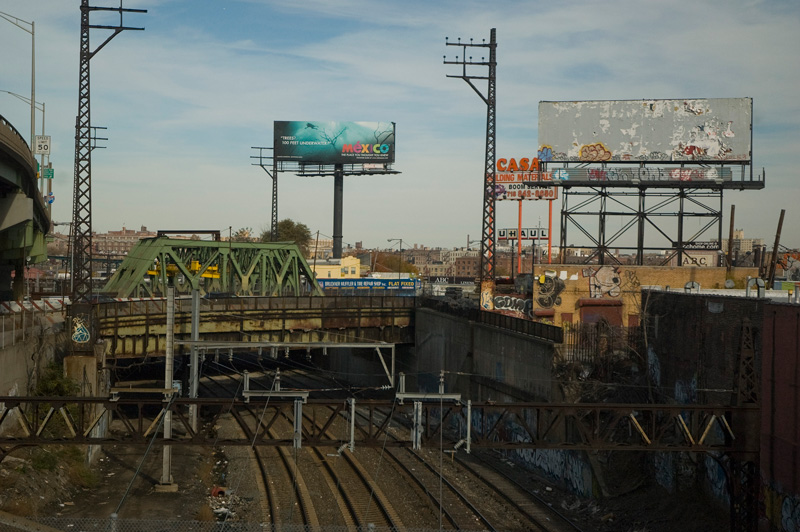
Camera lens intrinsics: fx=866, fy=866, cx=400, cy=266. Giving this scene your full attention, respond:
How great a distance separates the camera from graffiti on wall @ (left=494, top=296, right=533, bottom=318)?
44.8 metres

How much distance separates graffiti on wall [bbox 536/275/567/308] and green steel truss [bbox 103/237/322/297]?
54.4ft

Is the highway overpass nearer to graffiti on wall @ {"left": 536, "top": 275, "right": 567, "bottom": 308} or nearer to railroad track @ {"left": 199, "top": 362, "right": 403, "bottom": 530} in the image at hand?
railroad track @ {"left": 199, "top": 362, "right": 403, "bottom": 530}

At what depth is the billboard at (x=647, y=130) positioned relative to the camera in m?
45.0

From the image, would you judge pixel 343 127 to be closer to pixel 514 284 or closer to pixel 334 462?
pixel 514 284

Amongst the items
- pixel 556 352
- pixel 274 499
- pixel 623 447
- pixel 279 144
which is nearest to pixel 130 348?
pixel 274 499

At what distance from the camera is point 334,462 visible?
3253cm

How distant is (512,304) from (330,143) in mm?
51896

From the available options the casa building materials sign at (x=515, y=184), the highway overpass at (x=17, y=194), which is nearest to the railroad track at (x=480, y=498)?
the highway overpass at (x=17, y=194)

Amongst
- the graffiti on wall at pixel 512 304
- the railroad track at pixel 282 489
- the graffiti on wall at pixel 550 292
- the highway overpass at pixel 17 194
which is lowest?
the railroad track at pixel 282 489

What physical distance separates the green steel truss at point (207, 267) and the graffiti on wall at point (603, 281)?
18.5 metres

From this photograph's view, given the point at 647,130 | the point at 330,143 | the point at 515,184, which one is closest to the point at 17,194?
the point at 647,130


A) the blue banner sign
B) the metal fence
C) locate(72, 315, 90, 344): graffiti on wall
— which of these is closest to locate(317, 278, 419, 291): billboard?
the blue banner sign

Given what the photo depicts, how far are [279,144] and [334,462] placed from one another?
211ft

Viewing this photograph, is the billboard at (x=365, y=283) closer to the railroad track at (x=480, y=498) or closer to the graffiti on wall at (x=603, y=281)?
the graffiti on wall at (x=603, y=281)
